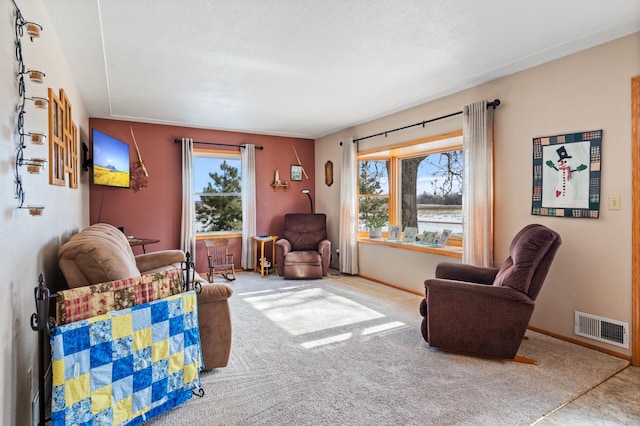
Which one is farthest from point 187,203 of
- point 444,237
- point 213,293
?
point 444,237

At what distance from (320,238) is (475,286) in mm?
3760

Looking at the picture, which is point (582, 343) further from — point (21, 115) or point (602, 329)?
point (21, 115)

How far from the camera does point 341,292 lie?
494cm

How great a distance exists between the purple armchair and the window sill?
126 centimetres

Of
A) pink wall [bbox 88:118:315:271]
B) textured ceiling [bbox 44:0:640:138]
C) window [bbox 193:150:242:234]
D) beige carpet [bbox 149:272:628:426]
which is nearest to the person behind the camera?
beige carpet [bbox 149:272:628:426]

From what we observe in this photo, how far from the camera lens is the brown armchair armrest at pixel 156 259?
13.1 ft

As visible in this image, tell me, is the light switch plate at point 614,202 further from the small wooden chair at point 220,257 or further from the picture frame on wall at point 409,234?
the small wooden chair at point 220,257

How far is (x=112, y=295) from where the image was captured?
1877mm

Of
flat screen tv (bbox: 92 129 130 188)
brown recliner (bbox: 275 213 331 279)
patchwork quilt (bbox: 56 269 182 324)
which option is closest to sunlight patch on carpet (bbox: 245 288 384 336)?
brown recliner (bbox: 275 213 331 279)

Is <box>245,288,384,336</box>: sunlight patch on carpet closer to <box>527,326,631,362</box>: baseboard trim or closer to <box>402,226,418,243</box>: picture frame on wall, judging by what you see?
<box>402,226,418,243</box>: picture frame on wall

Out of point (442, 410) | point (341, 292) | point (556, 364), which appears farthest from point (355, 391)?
point (341, 292)

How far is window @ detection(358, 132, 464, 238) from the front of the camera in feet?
16.1

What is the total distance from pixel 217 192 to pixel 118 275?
4.50m

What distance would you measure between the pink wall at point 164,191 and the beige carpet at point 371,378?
9.06ft
